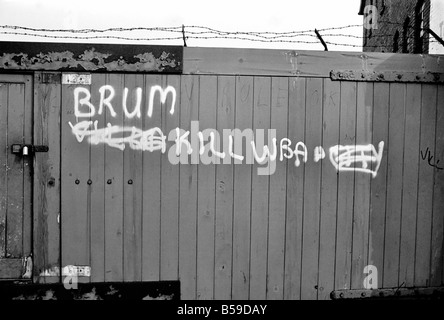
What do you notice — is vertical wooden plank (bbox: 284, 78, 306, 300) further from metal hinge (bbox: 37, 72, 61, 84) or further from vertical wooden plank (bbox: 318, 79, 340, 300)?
metal hinge (bbox: 37, 72, 61, 84)

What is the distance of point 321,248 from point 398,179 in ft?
2.98

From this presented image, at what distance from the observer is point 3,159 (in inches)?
148

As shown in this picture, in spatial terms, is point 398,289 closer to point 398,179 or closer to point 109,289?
point 398,179

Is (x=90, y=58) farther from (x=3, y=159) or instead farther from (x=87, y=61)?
(x=3, y=159)

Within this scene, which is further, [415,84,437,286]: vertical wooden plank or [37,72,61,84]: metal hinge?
[415,84,437,286]: vertical wooden plank

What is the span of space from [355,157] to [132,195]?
77.2 inches

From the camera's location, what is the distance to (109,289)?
12.5ft

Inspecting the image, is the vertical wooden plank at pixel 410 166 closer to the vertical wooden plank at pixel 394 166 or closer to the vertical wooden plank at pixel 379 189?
the vertical wooden plank at pixel 394 166

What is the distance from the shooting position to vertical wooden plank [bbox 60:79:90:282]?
12.3 ft

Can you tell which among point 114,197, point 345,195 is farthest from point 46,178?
point 345,195

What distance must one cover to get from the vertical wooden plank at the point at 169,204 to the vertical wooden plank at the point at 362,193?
A: 61.5 inches

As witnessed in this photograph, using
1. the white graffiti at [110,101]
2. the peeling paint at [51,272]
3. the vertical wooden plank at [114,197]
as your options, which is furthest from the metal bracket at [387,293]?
the peeling paint at [51,272]

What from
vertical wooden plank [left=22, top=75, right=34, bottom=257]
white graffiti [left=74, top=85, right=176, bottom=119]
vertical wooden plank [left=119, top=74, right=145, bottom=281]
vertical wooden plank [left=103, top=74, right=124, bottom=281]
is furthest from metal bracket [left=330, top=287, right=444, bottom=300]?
vertical wooden plank [left=22, top=75, right=34, bottom=257]

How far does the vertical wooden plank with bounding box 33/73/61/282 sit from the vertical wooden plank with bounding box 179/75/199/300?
1.04 metres
